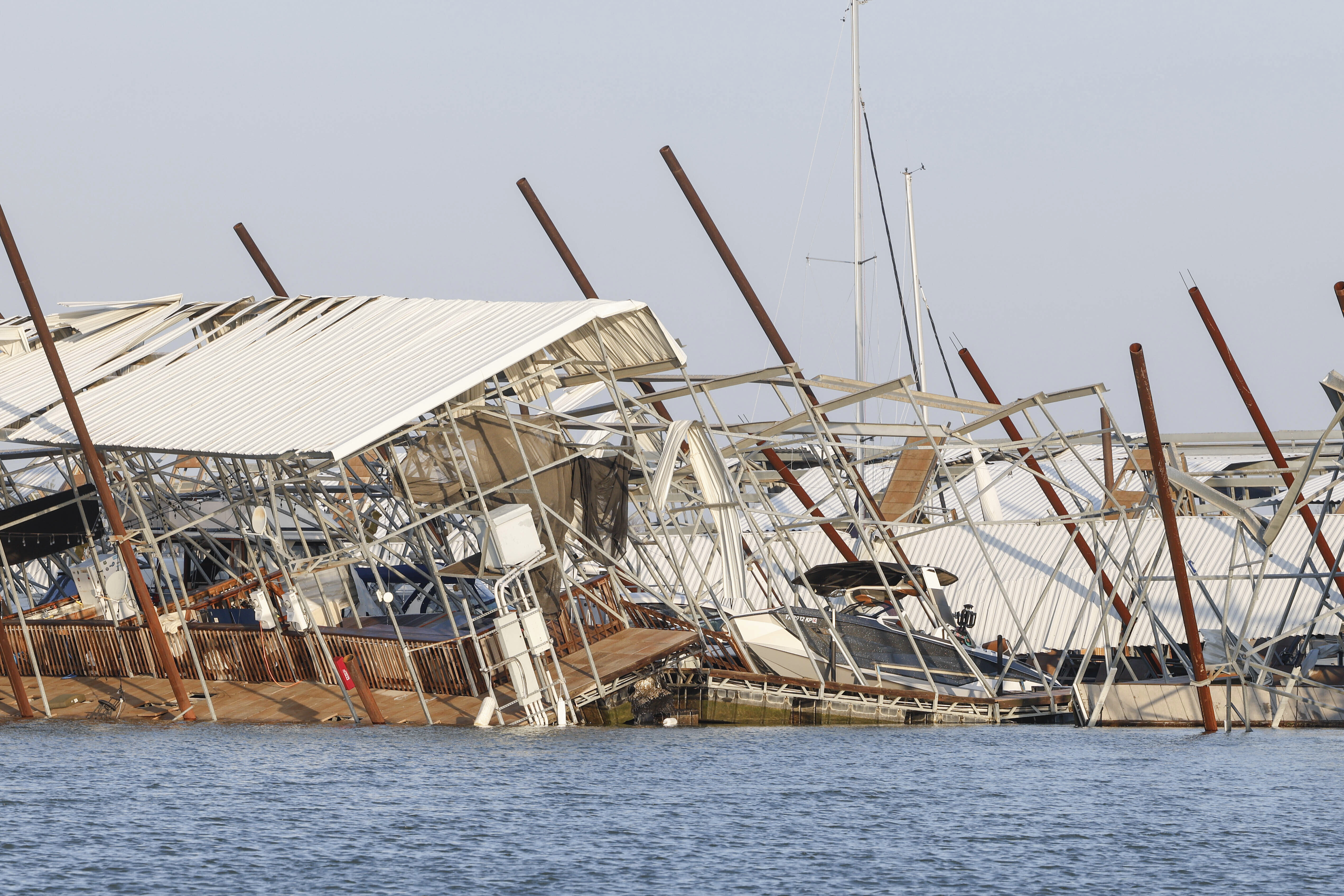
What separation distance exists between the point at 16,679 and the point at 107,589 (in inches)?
111

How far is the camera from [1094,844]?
55.1 feet

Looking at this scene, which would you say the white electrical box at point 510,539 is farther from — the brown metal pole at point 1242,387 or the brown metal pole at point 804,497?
the brown metal pole at point 1242,387

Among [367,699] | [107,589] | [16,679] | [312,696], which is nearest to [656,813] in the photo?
[367,699]

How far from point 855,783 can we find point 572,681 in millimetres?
7643

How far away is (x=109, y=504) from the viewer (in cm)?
2641

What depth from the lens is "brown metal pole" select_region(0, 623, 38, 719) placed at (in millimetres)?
27500

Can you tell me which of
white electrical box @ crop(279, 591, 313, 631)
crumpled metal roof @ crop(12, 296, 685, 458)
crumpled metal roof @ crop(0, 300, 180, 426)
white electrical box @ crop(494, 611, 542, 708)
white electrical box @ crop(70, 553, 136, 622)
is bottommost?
white electrical box @ crop(494, 611, 542, 708)

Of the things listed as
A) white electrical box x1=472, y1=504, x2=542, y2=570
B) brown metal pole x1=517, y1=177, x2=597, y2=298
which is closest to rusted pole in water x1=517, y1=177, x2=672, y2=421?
brown metal pole x1=517, y1=177, x2=597, y2=298

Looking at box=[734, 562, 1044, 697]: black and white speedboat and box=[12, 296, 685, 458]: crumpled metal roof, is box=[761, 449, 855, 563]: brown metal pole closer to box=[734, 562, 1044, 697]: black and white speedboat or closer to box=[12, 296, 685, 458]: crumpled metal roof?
box=[734, 562, 1044, 697]: black and white speedboat

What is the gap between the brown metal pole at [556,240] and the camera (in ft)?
128

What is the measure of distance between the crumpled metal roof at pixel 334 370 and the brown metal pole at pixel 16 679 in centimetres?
393

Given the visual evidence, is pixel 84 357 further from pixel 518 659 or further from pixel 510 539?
pixel 518 659

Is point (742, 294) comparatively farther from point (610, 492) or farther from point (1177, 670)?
point (1177, 670)

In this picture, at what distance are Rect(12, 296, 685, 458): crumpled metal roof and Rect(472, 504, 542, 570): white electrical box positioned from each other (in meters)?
2.20
